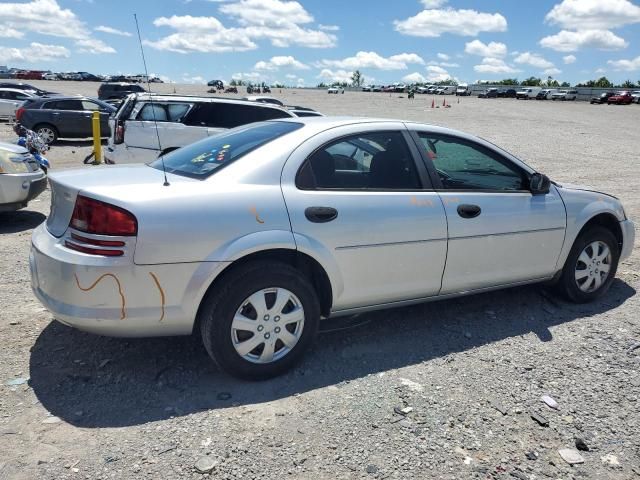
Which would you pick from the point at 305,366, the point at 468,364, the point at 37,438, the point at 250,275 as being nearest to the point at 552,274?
the point at 468,364

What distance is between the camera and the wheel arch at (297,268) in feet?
10.5

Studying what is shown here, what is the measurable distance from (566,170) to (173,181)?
12319 mm

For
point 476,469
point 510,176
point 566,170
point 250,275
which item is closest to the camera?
point 476,469

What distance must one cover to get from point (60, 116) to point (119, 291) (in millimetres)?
16488

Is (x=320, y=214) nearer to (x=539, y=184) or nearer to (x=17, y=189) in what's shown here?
(x=539, y=184)

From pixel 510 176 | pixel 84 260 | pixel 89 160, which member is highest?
pixel 510 176

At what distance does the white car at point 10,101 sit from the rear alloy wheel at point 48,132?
7.26 metres

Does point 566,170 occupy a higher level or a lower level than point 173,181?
lower

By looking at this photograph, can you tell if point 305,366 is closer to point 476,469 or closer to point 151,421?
point 151,421

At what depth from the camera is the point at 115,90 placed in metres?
31.1

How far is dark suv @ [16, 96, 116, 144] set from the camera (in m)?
16.9

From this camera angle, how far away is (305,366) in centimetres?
362

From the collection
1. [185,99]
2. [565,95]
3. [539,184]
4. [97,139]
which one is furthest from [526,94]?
[539,184]

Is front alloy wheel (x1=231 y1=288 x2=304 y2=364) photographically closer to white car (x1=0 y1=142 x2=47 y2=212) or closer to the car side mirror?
the car side mirror
